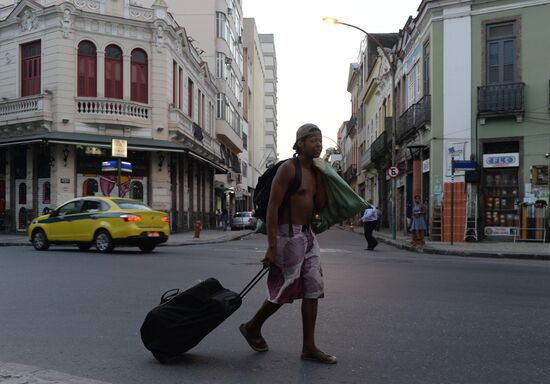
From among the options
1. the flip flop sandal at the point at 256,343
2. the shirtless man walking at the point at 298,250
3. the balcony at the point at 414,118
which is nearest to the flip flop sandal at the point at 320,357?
the shirtless man walking at the point at 298,250

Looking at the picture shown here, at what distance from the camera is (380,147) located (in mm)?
37406

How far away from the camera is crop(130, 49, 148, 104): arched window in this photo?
28.2 metres

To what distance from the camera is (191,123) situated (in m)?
32.4

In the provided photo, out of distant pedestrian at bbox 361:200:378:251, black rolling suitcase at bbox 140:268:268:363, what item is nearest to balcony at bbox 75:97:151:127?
distant pedestrian at bbox 361:200:378:251

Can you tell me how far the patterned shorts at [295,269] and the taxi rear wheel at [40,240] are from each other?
551 inches

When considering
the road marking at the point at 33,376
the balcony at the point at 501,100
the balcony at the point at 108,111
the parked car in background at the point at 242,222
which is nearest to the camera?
the road marking at the point at 33,376

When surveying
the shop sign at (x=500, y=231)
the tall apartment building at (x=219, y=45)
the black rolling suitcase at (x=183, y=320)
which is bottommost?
the shop sign at (x=500, y=231)

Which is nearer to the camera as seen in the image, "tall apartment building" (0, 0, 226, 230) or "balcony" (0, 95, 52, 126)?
"balcony" (0, 95, 52, 126)

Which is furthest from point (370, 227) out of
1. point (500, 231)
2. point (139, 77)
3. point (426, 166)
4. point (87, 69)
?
point (87, 69)

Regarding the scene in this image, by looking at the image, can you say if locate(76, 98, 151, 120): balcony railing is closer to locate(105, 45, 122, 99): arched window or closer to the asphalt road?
locate(105, 45, 122, 99): arched window

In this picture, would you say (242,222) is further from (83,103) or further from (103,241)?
(103,241)

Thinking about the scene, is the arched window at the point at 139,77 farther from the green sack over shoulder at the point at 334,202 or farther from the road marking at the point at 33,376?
the road marking at the point at 33,376

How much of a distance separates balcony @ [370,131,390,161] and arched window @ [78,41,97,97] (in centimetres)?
1708

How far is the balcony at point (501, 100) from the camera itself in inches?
869
